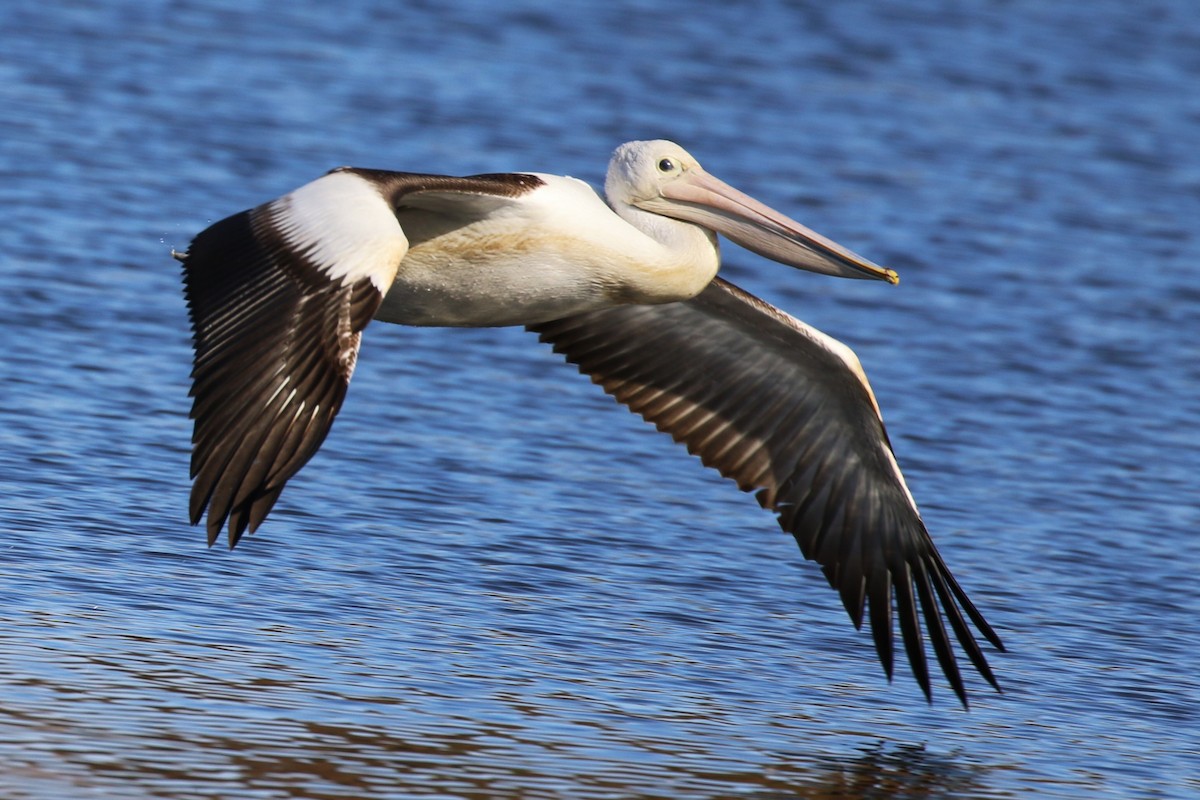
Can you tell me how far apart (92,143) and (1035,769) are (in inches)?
326

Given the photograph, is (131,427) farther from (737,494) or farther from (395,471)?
(737,494)

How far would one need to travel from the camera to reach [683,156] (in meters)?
7.36

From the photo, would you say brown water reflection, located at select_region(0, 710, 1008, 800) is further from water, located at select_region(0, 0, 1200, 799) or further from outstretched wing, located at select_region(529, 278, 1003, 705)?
outstretched wing, located at select_region(529, 278, 1003, 705)

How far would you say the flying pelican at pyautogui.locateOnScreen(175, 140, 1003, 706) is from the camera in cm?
588

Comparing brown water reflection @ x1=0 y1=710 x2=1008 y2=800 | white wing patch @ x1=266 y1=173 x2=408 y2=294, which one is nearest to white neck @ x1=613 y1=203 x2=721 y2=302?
white wing patch @ x1=266 y1=173 x2=408 y2=294

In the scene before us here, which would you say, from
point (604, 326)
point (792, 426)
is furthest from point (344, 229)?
point (792, 426)

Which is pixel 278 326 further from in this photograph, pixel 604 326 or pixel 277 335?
pixel 604 326

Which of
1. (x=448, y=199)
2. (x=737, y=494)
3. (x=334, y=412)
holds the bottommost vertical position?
(x=737, y=494)

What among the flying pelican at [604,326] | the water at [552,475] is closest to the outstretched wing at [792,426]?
the flying pelican at [604,326]

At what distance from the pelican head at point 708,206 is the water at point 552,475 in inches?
50.5

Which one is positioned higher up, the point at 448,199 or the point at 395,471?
the point at 448,199

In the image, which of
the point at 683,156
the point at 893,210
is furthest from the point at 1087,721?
the point at 893,210

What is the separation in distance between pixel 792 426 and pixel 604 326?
0.81 m

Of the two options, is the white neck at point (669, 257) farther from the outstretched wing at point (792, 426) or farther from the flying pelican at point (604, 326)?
the outstretched wing at point (792, 426)
